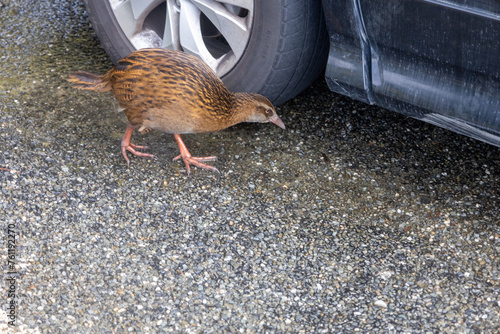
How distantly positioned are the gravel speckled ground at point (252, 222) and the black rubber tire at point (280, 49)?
411 millimetres

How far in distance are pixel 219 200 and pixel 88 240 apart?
31.0 inches

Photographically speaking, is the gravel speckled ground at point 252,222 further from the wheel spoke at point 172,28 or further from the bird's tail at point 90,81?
the wheel spoke at point 172,28

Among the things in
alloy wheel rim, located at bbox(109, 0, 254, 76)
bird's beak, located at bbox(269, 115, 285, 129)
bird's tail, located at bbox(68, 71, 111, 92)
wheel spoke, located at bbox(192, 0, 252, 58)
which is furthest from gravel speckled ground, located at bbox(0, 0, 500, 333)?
wheel spoke, located at bbox(192, 0, 252, 58)

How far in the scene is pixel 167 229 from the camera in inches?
124

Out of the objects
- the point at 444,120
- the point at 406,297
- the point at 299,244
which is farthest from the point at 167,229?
the point at 444,120

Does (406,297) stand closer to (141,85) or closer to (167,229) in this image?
(167,229)

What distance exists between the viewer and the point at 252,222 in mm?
3229

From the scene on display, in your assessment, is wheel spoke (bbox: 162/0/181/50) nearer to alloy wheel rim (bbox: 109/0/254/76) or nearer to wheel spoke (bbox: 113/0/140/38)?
alloy wheel rim (bbox: 109/0/254/76)

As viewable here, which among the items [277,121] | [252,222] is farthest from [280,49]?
[252,222]

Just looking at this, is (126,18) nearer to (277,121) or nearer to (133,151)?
(133,151)

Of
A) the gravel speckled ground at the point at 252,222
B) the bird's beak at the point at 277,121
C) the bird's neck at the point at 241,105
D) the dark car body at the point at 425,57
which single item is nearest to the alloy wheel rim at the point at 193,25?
the bird's neck at the point at 241,105

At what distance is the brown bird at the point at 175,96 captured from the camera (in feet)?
10.9

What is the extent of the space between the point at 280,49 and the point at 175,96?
2.21 feet

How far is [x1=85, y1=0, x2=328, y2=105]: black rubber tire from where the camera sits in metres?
3.24
